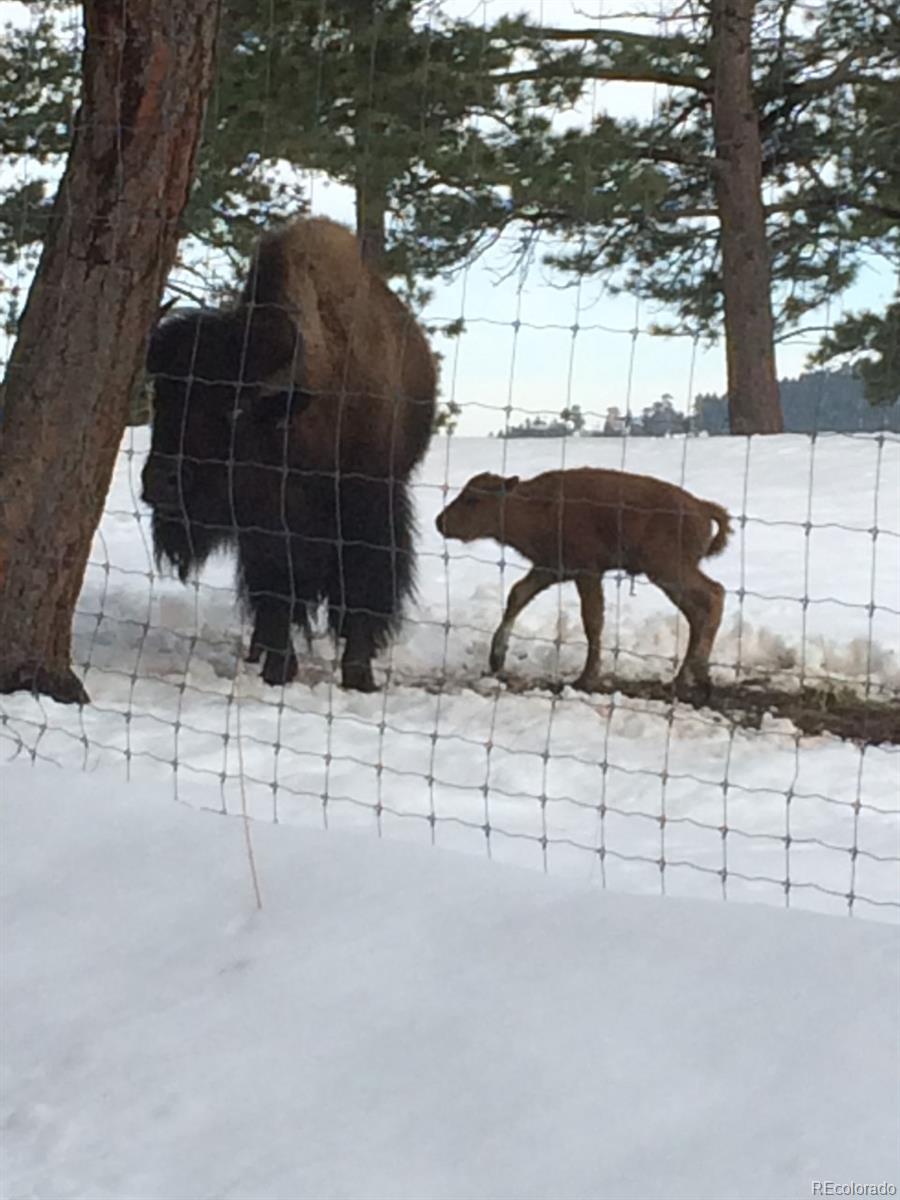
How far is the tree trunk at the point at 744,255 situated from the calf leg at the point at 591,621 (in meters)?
6.29

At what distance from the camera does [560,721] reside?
17.2ft

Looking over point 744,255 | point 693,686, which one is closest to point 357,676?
point 693,686

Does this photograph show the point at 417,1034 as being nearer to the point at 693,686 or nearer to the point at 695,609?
the point at 693,686

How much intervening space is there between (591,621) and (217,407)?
1.59 metres

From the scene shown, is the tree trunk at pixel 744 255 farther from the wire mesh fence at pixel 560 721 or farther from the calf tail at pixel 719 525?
the calf tail at pixel 719 525

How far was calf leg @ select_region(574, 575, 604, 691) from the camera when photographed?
5.91 meters

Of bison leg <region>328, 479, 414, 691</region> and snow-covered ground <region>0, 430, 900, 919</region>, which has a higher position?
bison leg <region>328, 479, 414, 691</region>

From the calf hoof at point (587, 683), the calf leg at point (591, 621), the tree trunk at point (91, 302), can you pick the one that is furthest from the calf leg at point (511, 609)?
the tree trunk at point (91, 302)

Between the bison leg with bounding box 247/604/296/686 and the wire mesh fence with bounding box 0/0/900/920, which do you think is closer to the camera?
the wire mesh fence with bounding box 0/0/900/920

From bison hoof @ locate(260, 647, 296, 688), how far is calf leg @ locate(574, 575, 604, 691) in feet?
3.49

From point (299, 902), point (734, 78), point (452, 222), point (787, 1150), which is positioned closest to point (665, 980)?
point (787, 1150)

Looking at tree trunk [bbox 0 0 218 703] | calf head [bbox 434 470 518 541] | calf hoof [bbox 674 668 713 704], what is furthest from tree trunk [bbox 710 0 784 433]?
tree trunk [bbox 0 0 218 703]

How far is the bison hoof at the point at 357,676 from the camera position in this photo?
603 centimetres

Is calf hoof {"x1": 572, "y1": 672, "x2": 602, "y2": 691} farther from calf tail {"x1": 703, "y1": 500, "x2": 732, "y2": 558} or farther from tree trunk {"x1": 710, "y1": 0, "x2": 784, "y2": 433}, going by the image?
tree trunk {"x1": 710, "y1": 0, "x2": 784, "y2": 433}
